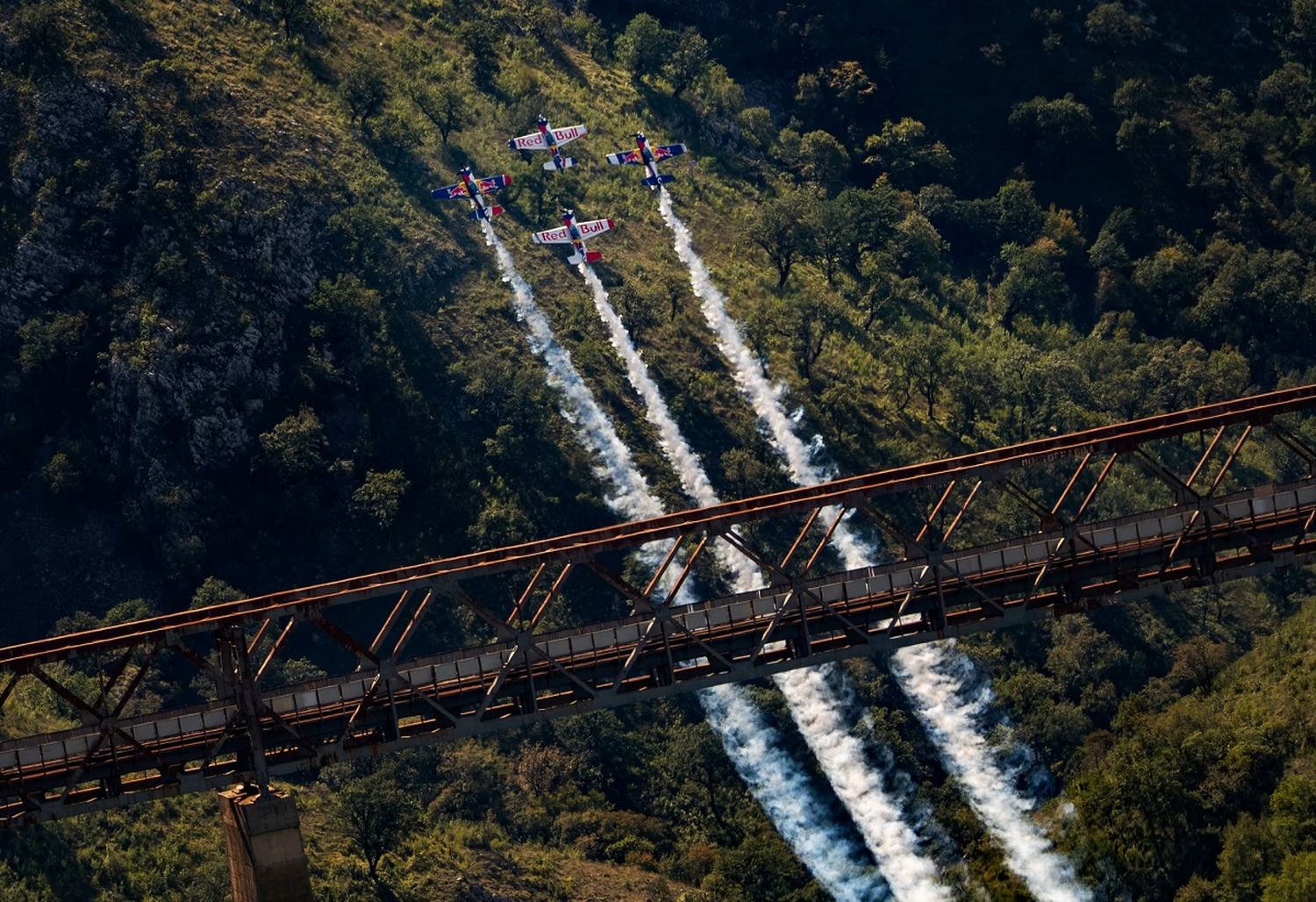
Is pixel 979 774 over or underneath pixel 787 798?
over

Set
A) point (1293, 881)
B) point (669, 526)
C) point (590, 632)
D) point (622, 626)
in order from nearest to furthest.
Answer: point (669, 526) < point (590, 632) < point (622, 626) < point (1293, 881)

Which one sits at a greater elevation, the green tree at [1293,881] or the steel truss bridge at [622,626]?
the steel truss bridge at [622,626]

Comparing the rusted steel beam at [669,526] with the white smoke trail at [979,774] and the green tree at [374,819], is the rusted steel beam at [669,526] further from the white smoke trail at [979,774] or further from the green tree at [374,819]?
the white smoke trail at [979,774]

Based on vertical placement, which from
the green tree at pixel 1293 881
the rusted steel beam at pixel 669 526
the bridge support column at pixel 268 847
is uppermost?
the rusted steel beam at pixel 669 526

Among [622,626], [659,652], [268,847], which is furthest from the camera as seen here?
[659,652]

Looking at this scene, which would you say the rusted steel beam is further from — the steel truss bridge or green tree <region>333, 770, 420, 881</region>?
green tree <region>333, 770, 420, 881</region>

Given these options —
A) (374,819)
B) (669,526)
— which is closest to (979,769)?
(374,819)

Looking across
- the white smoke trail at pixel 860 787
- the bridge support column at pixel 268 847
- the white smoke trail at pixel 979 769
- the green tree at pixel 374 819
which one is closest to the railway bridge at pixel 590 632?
the bridge support column at pixel 268 847

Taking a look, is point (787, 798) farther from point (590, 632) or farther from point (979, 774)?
point (590, 632)

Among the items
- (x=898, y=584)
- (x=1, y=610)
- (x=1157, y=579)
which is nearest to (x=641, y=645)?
(x=898, y=584)

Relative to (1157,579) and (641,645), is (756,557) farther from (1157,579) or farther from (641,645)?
(1157,579)
